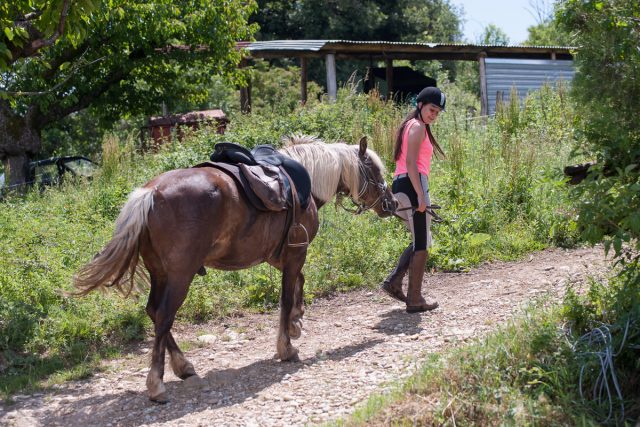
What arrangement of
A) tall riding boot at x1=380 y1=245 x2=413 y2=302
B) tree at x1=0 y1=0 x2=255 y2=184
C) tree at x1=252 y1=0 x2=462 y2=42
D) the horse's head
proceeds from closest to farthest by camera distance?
the horse's head < tall riding boot at x1=380 y1=245 x2=413 y2=302 < tree at x1=0 y1=0 x2=255 y2=184 < tree at x1=252 y1=0 x2=462 y2=42

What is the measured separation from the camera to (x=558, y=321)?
4898 mm

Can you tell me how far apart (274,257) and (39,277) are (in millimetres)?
2677

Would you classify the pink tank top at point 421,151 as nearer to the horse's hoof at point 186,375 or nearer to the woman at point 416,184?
the woman at point 416,184

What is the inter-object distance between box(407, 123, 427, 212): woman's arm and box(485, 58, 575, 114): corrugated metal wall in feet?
45.1

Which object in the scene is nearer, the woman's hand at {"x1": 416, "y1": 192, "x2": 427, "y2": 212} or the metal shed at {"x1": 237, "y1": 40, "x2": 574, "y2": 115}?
the woman's hand at {"x1": 416, "y1": 192, "x2": 427, "y2": 212}

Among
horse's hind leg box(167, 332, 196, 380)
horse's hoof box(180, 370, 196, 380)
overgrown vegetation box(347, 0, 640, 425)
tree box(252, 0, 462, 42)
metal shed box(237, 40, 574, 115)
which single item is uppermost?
tree box(252, 0, 462, 42)

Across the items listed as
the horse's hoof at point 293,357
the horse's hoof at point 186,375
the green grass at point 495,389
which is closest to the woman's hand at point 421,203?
the horse's hoof at point 293,357

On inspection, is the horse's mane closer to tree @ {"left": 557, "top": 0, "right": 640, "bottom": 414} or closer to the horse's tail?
the horse's tail

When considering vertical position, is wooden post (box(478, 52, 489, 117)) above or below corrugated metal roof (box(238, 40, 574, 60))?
below

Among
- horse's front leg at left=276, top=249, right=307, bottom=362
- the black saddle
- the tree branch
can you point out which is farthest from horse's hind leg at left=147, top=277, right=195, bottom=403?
the tree branch

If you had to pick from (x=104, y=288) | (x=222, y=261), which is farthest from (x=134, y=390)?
(x=222, y=261)

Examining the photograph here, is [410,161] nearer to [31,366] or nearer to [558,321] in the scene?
[558,321]

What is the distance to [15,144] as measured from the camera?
13391 mm

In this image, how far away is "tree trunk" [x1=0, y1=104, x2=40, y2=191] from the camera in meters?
13.3
